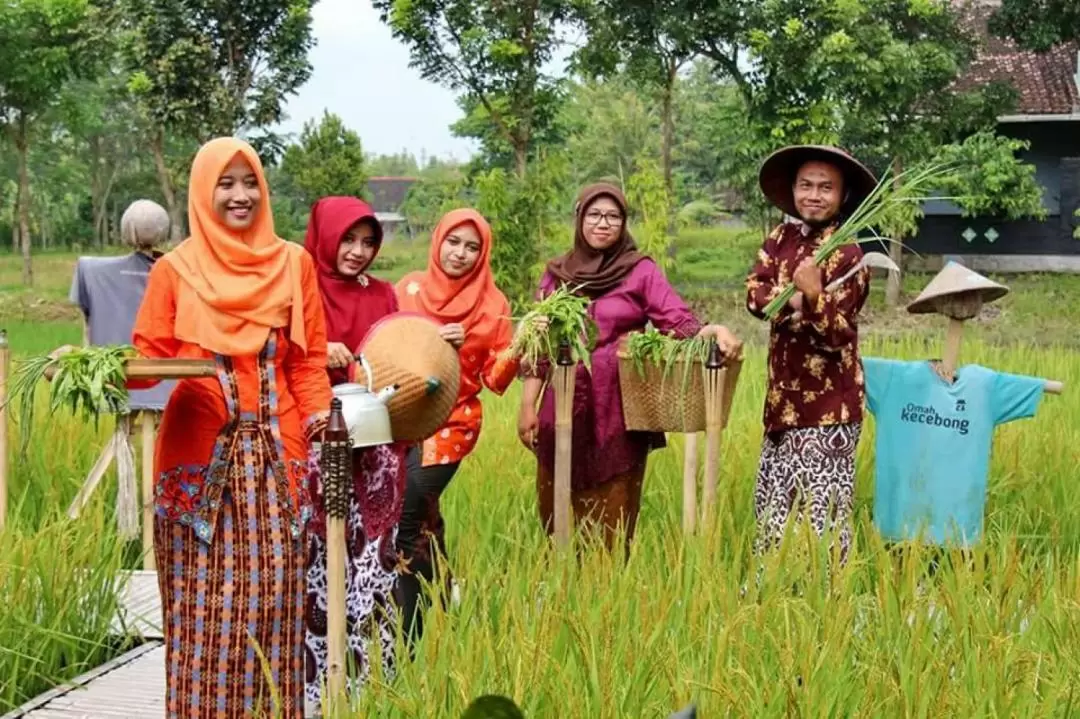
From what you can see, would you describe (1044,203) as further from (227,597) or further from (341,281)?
(227,597)

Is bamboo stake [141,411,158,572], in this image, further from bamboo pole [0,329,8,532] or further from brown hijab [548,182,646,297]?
brown hijab [548,182,646,297]

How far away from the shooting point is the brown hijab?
11.7 ft

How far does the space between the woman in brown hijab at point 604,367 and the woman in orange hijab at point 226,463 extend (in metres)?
1.05

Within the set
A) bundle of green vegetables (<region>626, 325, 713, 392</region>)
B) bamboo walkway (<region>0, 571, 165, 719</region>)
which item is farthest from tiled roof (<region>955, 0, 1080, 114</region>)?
bamboo walkway (<region>0, 571, 165, 719</region>)

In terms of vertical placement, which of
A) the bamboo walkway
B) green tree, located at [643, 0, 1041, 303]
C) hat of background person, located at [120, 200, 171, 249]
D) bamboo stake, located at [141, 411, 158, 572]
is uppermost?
green tree, located at [643, 0, 1041, 303]

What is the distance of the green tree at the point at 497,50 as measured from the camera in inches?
595

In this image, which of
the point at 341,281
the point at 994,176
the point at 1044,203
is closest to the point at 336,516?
the point at 341,281

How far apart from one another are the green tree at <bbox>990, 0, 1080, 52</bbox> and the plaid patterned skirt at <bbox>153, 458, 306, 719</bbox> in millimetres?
13581

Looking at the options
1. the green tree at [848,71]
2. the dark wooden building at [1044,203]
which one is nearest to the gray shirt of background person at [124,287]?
the green tree at [848,71]

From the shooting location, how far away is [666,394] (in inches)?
135

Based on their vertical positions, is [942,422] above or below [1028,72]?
below

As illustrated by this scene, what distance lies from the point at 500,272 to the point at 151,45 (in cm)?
544

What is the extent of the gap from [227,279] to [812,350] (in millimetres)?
1573

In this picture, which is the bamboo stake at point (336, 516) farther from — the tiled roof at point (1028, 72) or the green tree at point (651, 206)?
the tiled roof at point (1028, 72)
